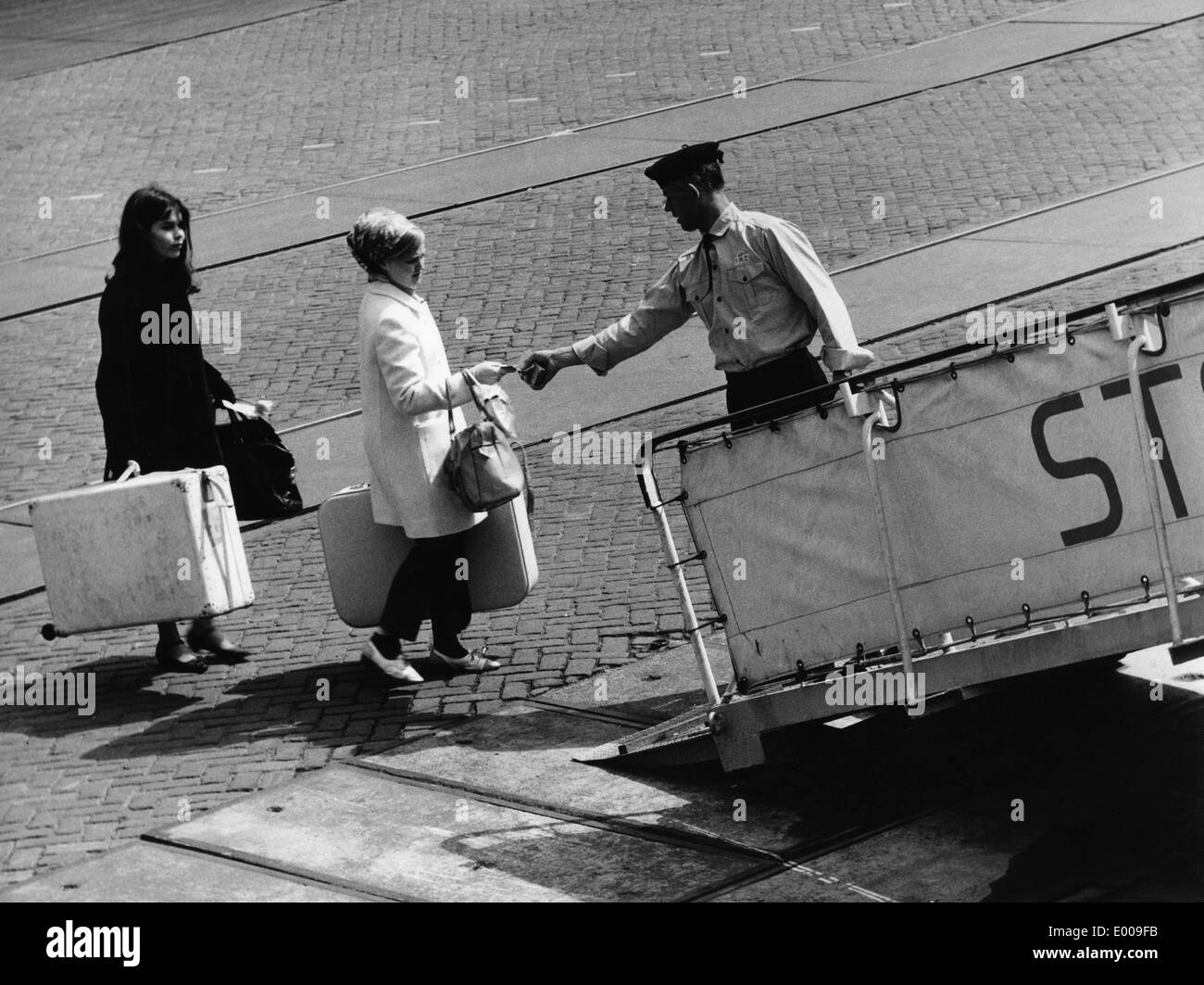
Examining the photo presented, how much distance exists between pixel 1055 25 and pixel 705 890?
49.9 ft

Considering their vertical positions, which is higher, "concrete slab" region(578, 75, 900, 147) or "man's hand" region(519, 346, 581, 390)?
"concrete slab" region(578, 75, 900, 147)

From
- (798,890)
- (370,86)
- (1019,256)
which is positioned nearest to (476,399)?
(798,890)

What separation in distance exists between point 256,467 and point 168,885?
101 inches

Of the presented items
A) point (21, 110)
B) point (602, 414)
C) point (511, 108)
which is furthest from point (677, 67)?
point (602, 414)

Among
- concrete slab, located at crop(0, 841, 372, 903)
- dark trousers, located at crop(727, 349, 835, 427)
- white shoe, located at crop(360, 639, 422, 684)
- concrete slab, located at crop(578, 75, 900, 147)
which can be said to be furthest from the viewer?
concrete slab, located at crop(578, 75, 900, 147)

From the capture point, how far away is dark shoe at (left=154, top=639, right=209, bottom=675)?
768 centimetres

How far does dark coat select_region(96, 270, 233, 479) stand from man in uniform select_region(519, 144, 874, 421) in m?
2.20

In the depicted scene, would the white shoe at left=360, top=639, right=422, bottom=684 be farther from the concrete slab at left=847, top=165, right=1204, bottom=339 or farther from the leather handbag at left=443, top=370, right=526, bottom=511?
the concrete slab at left=847, top=165, right=1204, bottom=339

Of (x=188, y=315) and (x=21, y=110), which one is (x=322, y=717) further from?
(x=21, y=110)

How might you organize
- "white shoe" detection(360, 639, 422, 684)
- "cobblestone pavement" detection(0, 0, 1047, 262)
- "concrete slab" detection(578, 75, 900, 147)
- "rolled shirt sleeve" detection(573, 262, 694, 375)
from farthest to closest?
"cobblestone pavement" detection(0, 0, 1047, 262), "concrete slab" detection(578, 75, 900, 147), "white shoe" detection(360, 639, 422, 684), "rolled shirt sleeve" detection(573, 262, 694, 375)

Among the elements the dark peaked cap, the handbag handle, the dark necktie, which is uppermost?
the dark peaked cap

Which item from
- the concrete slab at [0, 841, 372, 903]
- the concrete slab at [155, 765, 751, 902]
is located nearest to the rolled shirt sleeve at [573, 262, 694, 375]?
the concrete slab at [155, 765, 751, 902]

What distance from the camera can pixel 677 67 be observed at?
62.0 ft

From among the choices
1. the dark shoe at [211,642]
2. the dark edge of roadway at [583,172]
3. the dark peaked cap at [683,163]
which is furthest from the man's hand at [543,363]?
the dark edge of roadway at [583,172]
